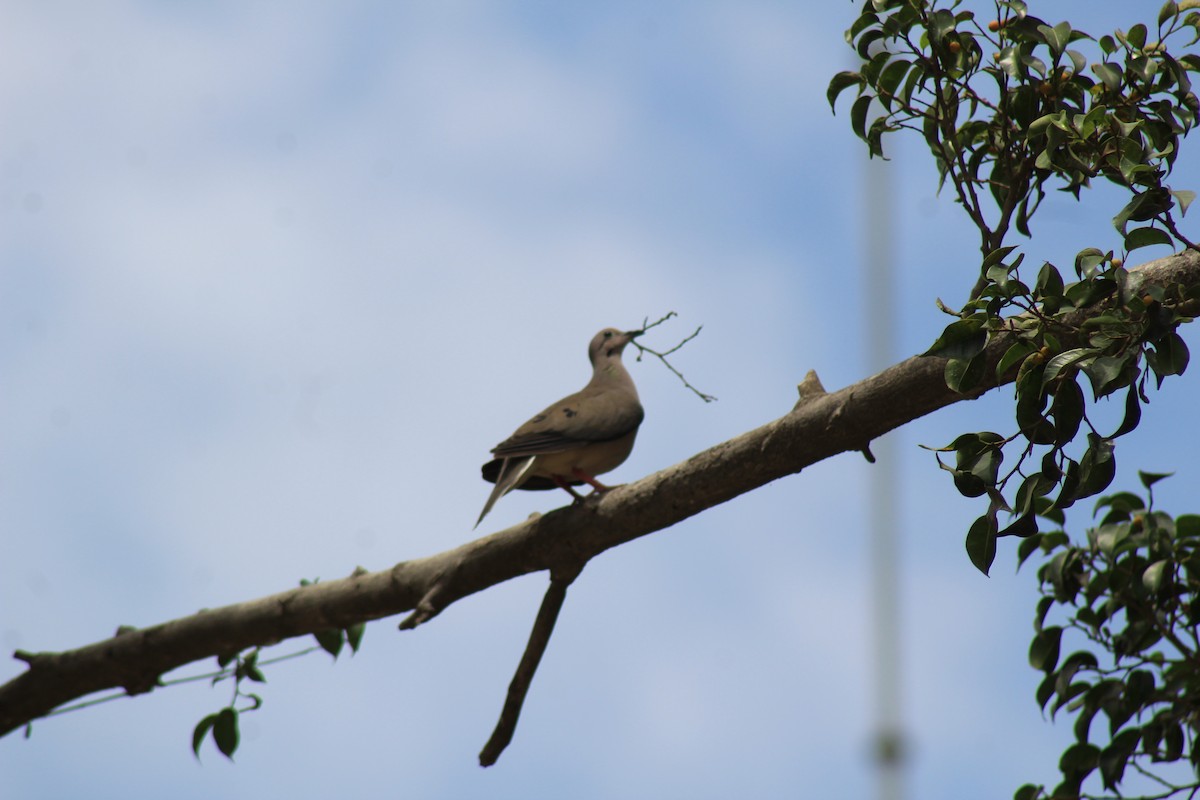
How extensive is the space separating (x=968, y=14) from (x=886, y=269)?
0.73 m

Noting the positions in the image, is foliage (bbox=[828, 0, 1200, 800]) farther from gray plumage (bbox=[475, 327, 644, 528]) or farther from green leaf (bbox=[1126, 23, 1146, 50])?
gray plumage (bbox=[475, 327, 644, 528])

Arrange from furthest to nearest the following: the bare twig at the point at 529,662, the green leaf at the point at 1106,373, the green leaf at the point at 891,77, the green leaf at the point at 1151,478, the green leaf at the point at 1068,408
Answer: the bare twig at the point at 529,662
the green leaf at the point at 1151,478
the green leaf at the point at 891,77
the green leaf at the point at 1068,408
the green leaf at the point at 1106,373

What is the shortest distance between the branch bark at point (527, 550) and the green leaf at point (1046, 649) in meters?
0.99

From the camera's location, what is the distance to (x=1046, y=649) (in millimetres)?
3688

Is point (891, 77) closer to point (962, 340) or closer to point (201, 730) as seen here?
point (962, 340)

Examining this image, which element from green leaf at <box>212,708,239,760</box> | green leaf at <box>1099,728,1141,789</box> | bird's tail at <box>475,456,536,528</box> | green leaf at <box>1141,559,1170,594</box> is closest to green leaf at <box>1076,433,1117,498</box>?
green leaf at <box>1141,559,1170,594</box>

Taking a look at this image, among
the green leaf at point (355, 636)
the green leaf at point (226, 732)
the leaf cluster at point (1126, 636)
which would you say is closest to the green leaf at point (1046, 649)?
the leaf cluster at point (1126, 636)

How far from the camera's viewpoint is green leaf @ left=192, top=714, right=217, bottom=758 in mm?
4516

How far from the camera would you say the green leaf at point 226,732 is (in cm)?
448

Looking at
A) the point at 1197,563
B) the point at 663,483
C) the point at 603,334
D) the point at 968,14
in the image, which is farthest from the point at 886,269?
the point at 603,334

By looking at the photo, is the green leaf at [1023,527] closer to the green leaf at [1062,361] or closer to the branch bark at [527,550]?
the green leaf at [1062,361]

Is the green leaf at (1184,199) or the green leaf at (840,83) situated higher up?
the green leaf at (840,83)

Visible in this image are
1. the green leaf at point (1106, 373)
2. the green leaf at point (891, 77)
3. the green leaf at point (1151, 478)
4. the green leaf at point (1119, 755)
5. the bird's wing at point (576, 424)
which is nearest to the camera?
the green leaf at point (1106, 373)

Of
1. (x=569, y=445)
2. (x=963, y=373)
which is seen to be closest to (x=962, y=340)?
(x=963, y=373)
